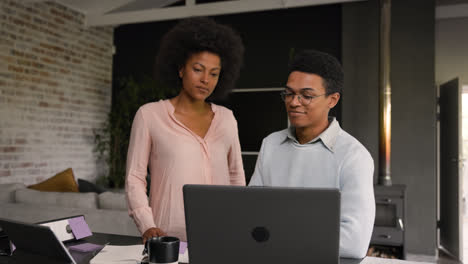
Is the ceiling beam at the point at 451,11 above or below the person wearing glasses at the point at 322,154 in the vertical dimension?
above

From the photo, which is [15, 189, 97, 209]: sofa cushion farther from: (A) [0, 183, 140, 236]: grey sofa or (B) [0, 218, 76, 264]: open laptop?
(B) [0, 218, 76, 264]: open laptop

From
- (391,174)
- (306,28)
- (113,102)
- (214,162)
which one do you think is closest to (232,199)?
(214,162)

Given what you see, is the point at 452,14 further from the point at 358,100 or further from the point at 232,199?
the point at 232,199

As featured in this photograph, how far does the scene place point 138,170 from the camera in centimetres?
175

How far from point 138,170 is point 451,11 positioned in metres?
5.16

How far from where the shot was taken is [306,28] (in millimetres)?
5684

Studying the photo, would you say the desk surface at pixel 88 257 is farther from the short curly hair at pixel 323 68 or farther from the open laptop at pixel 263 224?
the short curly hair at pixel 323 68

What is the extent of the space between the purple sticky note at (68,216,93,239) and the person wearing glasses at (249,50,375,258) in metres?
0.67

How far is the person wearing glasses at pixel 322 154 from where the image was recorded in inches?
49.0

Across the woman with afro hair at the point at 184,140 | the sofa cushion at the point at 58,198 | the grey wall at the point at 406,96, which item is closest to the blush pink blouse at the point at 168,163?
the woman with afro hair at the point at 184,140

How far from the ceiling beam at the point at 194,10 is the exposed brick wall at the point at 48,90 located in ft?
1.37

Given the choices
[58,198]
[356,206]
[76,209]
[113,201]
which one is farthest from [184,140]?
[58,198]

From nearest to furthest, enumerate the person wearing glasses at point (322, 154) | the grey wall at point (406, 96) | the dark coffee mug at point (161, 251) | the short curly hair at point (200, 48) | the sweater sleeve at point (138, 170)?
the dark coffee mug at point (161, 251), the person wearing glasses at point (322, 154), the sweater sleeve at point (138, 170), the short curly hair at point (200, 48), the grey wall at point (406, 96)

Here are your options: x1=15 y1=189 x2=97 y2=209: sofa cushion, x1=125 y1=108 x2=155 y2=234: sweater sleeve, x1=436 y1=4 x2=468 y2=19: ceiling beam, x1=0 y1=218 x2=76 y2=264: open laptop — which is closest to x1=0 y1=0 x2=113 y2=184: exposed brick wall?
x1=15 y1=189 x2=97 y2=209: sofa cushion
